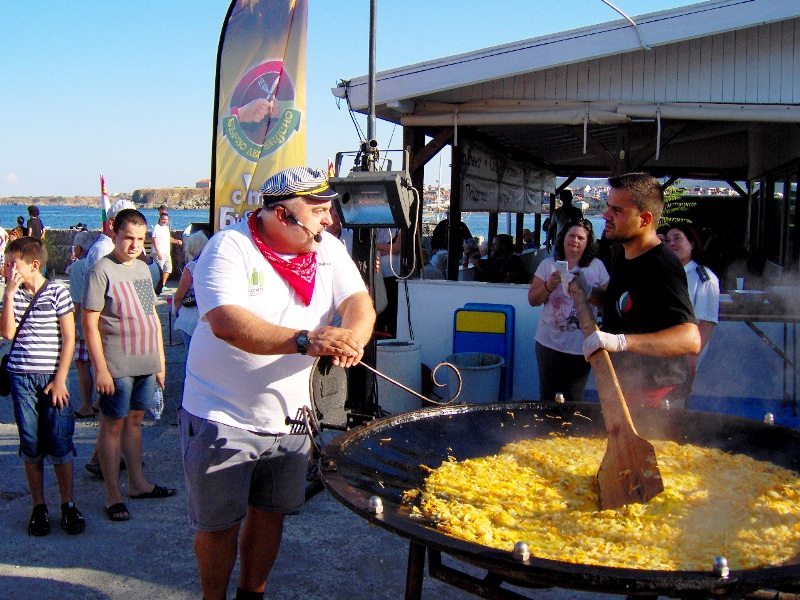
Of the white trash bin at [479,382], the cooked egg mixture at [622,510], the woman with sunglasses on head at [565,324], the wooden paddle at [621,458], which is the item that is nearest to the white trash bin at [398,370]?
the white trash bin at [479,382]

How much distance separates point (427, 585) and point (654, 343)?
1806 millimetres

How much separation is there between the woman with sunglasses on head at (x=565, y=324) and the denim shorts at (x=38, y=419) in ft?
10.5

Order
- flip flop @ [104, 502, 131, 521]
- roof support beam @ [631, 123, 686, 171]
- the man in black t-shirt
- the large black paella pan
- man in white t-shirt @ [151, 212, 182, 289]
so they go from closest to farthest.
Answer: the large black paella pan < the man in black t-shirt < flip flop @ [104, 502, 131, 521] < roof support beam @ [631, 123, 686, 171] < man in white t-shirt @ [151, 212, 182, 289]

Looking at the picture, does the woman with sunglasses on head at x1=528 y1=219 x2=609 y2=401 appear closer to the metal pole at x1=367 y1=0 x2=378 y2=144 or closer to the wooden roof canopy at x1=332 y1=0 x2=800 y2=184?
the metal pole at x1=367 y1=0 x2=378 y2=144

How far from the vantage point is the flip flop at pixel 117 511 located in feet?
14.6

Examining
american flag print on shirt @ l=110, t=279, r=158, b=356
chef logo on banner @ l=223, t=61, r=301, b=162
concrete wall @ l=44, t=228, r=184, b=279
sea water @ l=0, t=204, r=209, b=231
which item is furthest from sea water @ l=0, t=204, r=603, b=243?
american flag print on shirt @ l=110, t=279, r=158, b=356

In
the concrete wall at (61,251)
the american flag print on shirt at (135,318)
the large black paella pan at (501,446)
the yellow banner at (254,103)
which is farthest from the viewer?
the concrete wall at (61,251)

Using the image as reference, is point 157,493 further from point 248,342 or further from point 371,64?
point 371,64

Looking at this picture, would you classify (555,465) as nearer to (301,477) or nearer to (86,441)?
(301,477)

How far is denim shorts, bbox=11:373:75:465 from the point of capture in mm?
4195

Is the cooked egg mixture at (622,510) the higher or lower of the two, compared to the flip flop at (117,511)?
A: higher

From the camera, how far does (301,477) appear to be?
304cm

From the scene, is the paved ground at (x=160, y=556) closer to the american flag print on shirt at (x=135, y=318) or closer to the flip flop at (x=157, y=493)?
the flip flop at (x=157, y=493)

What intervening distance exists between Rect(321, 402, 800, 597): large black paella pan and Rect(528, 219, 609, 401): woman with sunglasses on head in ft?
5.62
